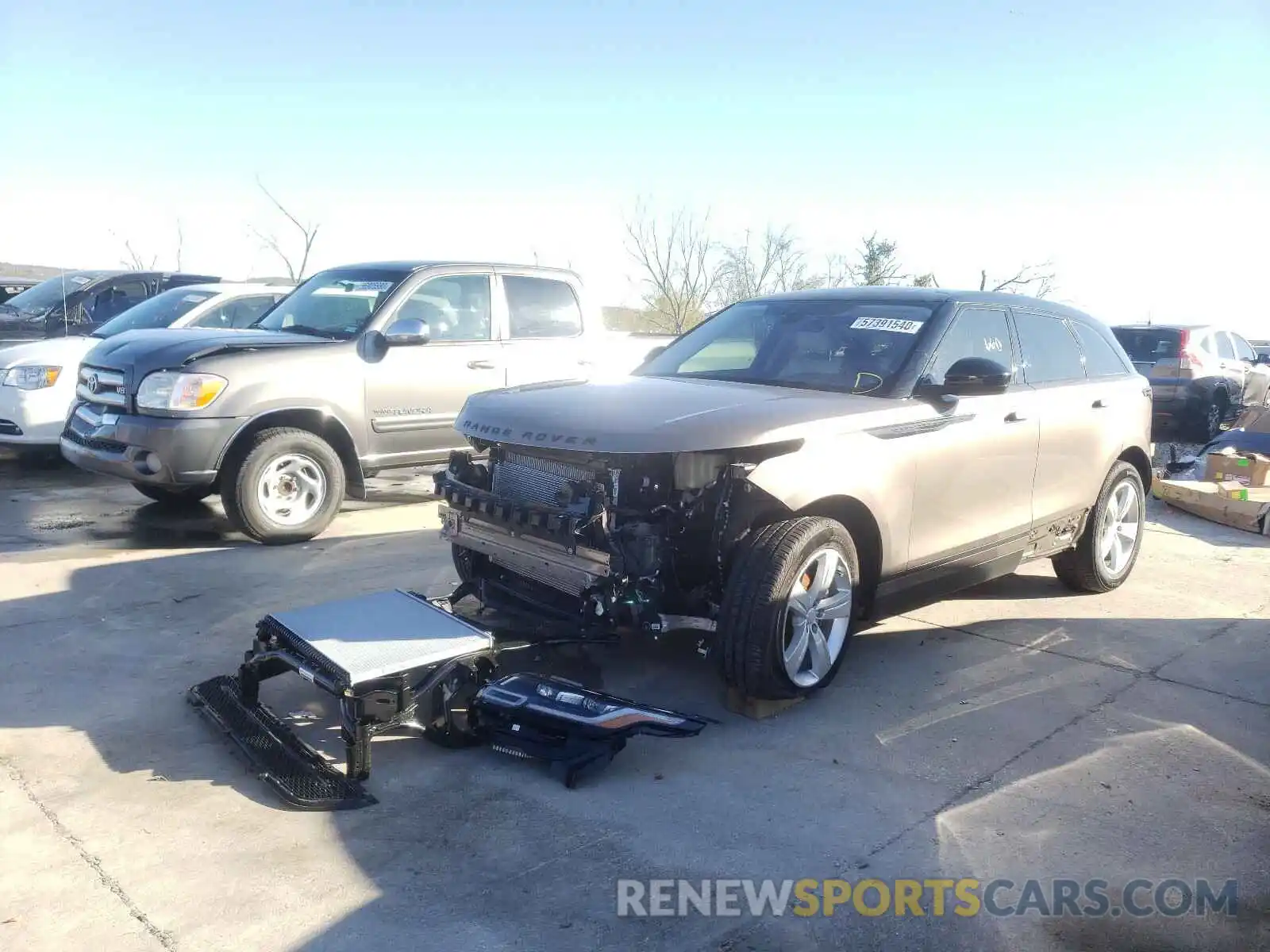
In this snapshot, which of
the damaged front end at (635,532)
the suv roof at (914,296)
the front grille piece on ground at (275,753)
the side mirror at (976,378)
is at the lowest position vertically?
the front grille piece on ground at (275,753)

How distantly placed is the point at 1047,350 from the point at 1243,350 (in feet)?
40.5

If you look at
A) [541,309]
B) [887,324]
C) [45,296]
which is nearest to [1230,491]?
[887,324]

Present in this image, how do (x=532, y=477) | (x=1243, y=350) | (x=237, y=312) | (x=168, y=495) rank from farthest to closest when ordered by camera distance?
(x=1243, y=350)
(x=237, y=312)
(x=168, y=495)
(x=532, y=477)

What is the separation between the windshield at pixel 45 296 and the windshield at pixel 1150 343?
1303cm

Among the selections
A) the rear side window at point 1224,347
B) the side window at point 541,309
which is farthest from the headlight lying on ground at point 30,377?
the rear side window at point 1224,347

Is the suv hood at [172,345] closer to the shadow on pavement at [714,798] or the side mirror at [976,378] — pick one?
the shadow on pavement at [714,798]

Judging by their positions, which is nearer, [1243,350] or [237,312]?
[237,312]

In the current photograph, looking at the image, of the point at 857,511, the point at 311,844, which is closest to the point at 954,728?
the point at 857,511

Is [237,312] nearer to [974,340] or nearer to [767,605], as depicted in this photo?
[974,340]

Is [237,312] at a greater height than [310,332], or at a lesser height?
greater

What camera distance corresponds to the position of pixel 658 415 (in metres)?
4.02

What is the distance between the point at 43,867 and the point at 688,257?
108 feet

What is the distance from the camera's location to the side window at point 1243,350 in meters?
15.3

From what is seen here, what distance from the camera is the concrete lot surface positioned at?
2.78m
